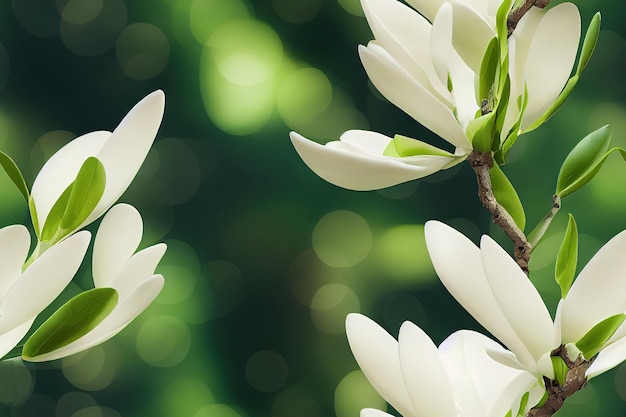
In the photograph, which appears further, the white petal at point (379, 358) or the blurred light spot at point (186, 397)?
the blurred light spot at point (186, 397)

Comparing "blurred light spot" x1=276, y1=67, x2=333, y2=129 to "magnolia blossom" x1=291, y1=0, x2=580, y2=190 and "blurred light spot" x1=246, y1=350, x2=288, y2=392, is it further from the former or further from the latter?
"magnolia blossom" x1=291, y1=0, x2=580, y2=190

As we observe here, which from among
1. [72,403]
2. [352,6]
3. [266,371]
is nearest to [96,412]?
[72,403]

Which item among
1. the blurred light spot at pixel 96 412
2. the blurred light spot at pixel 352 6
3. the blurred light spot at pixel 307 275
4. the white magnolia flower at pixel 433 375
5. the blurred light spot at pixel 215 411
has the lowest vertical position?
the blurred light spot at pixel 96 412

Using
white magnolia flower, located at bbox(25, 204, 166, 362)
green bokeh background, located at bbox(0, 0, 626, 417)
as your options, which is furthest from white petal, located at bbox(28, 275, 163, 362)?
green bokeh background, located at bbox(0, 0, 626, 417)

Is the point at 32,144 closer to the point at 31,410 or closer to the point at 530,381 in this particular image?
the point at 31,410

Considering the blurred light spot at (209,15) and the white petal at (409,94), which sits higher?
the white petal at (409,94)

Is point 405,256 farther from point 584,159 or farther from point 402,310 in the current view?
point 584,159

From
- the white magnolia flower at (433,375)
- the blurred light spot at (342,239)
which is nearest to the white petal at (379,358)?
the white magnolia flower at (433,375)

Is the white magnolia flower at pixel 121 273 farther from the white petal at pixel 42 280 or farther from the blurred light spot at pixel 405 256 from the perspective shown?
the blurred light spot at pixel 405 256
